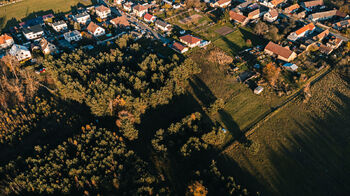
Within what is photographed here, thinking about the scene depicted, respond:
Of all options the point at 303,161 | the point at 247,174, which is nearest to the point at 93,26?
the point at 247,174

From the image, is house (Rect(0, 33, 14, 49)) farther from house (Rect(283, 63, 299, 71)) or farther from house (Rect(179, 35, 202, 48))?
house (Rect(283, 63, 299, 71))

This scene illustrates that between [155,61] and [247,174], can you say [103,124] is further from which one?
[247,174]

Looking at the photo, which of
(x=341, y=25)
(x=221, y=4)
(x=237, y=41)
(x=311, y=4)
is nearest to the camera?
(x=237, y=41)

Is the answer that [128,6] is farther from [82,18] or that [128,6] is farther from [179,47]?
[179,47]

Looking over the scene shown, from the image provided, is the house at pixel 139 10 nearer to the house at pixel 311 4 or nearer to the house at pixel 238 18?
the house at pixel 238 18

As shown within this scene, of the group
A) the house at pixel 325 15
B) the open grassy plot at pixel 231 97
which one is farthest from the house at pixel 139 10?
the house at pixel 325 15

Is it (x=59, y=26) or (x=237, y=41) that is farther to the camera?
(x=59, y=26)

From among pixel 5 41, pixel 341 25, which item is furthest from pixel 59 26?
pixel 341 25

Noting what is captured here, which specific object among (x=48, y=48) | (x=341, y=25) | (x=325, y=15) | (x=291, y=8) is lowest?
(x=48, y=48)
